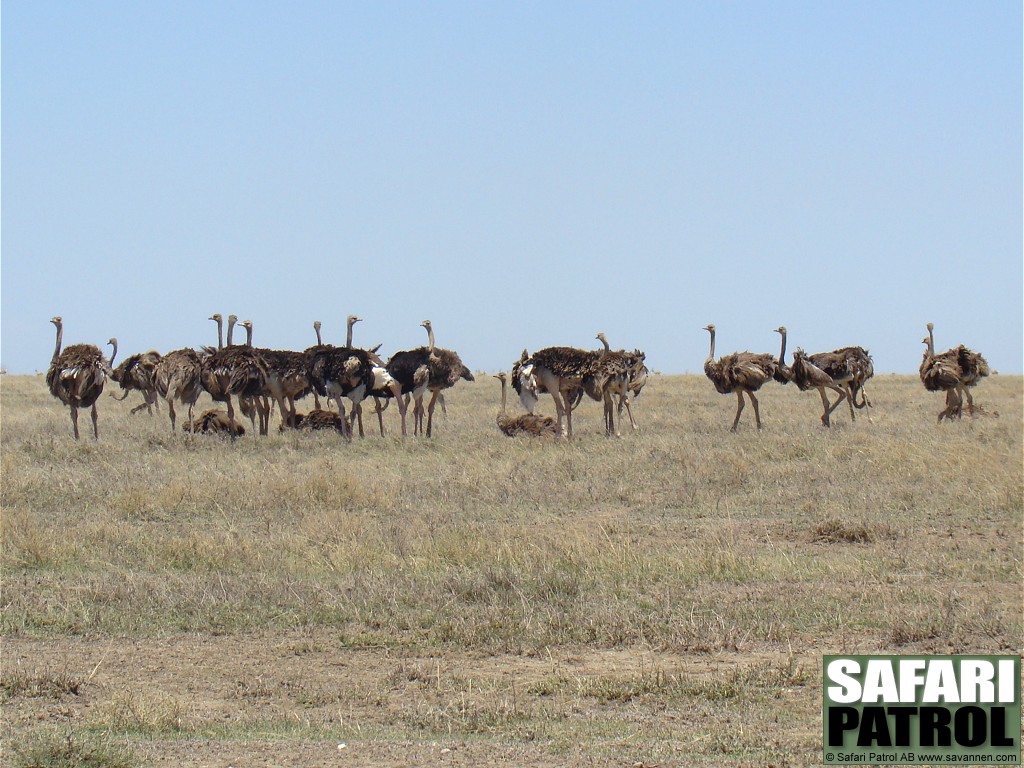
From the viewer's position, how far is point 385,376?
20328mm

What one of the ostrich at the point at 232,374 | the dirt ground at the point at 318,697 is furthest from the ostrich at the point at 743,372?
the dirt ground at the point at 318,697

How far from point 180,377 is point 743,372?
8.92 metres

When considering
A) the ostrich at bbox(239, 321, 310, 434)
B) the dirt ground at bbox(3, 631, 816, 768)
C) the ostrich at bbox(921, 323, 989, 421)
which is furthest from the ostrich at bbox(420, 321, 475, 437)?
the dirt ground at bbox(3, 631, 816, 768)

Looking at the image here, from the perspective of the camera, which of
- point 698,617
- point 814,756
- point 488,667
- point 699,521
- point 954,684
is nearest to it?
point 814,756

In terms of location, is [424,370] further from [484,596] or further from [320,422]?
[484,596]

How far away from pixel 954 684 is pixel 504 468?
8.89m

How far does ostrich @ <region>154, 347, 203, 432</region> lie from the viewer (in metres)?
19.2

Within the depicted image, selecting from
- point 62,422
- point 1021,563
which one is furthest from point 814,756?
point 62,422

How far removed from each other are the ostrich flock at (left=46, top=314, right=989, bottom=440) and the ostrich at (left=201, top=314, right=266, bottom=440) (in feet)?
0.05

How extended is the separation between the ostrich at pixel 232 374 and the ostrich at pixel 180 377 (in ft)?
0.56

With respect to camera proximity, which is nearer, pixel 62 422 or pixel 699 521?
pixel 699 521

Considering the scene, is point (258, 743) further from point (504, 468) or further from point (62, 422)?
point (62, 422)

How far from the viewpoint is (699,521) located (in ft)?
38.2

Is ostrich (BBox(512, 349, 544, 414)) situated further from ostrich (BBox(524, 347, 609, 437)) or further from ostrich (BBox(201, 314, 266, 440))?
ostrich (BBox(201, 314, 266, 440))
